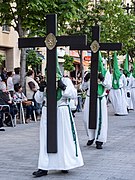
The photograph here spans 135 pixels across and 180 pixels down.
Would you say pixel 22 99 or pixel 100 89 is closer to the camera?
pixel 100 89

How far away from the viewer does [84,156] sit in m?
9.39

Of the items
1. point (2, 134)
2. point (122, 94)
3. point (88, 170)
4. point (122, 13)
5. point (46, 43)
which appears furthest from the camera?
point (122, 13)

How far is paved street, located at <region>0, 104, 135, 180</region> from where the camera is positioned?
25.1ft

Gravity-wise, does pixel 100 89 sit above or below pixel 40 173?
above

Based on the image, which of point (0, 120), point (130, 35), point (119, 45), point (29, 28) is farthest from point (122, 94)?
point (130, 35)

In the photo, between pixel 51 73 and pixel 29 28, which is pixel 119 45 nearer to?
pixel 51 73

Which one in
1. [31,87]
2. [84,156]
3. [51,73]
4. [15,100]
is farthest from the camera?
[31,87]

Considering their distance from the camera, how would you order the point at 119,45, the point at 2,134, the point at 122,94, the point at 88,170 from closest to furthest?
the point at 88,170 → the point at 119,45 → the point at 2,134 → the point at 122,94

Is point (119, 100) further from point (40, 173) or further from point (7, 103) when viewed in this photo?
point (40, 173)

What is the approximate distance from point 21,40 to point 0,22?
434 inches

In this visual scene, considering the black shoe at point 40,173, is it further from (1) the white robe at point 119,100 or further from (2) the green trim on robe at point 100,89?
(1) the white robe at point 119,100

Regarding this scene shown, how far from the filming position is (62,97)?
25.4 feet

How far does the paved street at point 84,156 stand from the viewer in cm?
764

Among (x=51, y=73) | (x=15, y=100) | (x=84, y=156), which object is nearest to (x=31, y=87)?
(x=15, y=100)
